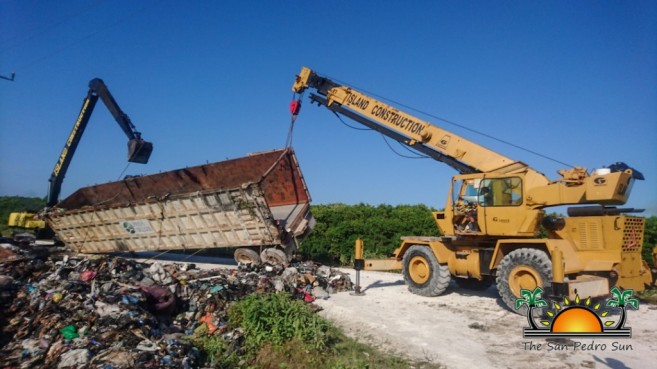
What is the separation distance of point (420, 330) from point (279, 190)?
6383 mm

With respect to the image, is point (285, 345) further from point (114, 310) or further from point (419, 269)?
point (419, 269)

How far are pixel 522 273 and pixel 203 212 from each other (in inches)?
286

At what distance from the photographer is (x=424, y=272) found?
852cm

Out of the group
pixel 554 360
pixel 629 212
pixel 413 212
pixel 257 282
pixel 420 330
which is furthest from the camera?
pixel 413 212

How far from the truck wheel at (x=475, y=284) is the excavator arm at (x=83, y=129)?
932 centimetres

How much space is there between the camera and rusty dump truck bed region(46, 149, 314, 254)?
984 centimetres

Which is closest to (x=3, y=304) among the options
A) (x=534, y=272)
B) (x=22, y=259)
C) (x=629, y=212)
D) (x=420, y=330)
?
(x=22, y=259)

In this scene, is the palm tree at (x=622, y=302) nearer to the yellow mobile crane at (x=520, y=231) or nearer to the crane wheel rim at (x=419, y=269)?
the yellow mobile crane at (x=520, y=231)

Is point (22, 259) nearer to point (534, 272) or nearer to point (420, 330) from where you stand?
point (420, 330)

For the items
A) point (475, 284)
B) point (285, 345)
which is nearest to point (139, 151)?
point (285, 345)

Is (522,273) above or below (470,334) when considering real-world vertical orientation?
above

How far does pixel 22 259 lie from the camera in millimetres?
7258

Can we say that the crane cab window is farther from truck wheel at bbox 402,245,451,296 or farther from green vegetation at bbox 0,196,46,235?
green vegetation at bbox 0,196,46,235

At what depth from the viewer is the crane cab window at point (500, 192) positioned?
709cm
